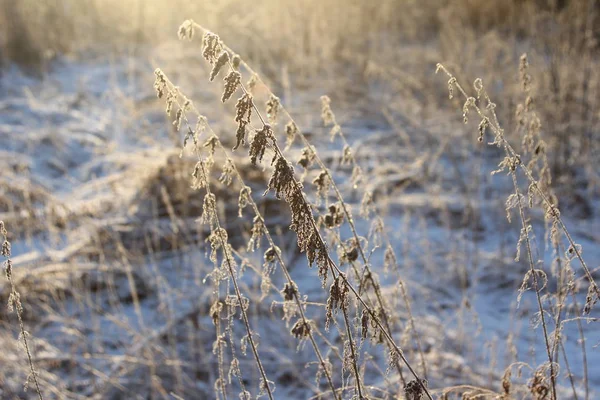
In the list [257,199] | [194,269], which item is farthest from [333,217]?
[257,199]

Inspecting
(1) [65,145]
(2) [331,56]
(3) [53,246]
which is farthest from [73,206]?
(2) [331,56]

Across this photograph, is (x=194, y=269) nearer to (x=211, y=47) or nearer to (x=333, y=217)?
(x=333, y=217)

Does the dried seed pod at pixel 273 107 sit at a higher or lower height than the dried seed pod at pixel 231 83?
lower

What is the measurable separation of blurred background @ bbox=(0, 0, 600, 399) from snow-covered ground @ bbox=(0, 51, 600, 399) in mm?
12

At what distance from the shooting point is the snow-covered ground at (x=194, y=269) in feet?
8.25

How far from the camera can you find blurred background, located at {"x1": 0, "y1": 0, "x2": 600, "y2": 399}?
2568 millimetres

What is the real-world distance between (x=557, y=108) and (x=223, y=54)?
338 cm

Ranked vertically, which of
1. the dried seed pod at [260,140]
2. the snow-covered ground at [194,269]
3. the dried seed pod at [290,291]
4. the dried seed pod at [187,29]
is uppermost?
the dried seed pod at [187,29]

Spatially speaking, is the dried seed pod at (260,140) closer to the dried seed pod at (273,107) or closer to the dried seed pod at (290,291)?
the dried seed pod at (273,107)

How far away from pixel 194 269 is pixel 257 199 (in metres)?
0.71

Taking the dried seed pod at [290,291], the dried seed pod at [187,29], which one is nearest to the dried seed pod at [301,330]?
the dried seed pod at [290,291]

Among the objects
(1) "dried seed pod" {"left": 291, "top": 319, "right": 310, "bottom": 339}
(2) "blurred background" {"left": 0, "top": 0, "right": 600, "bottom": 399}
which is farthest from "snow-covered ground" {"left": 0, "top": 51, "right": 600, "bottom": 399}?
(1) "dried seed pod" {"left": 291, "top": 319, "right": 310, "bottom": 339}

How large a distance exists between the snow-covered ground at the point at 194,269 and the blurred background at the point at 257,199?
0.01 metres

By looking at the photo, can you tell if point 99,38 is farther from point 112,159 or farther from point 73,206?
point 73,206
